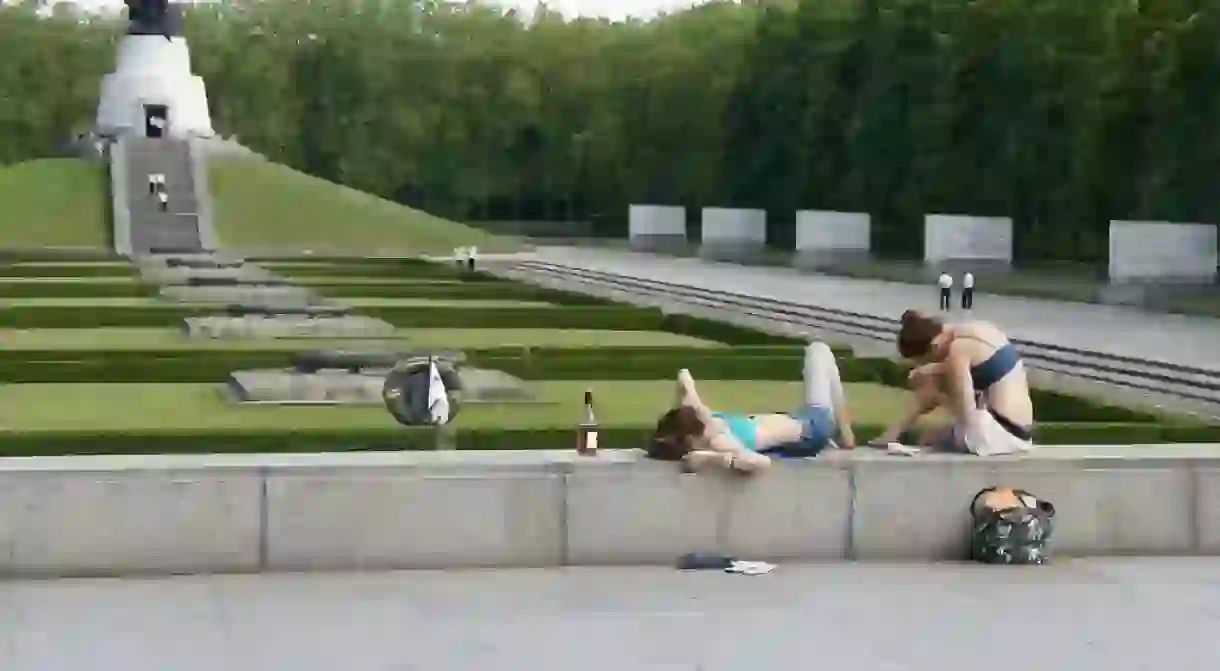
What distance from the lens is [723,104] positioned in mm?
61906

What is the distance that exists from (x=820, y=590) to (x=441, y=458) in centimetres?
187

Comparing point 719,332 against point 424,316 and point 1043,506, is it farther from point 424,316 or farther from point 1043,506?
point 1043,506

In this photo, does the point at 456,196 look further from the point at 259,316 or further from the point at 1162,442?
the point at 1162,442

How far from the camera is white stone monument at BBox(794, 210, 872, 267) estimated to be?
47125mm

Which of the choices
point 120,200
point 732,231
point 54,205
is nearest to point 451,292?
point 120,200

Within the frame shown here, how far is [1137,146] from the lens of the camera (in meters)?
38.3

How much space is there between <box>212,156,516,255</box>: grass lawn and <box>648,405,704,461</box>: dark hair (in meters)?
37.0

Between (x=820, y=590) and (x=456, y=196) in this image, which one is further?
(x=456, y=196)

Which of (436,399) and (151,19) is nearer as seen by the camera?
(436,399)

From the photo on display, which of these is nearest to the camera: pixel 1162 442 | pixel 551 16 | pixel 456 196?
pixel 1162 442

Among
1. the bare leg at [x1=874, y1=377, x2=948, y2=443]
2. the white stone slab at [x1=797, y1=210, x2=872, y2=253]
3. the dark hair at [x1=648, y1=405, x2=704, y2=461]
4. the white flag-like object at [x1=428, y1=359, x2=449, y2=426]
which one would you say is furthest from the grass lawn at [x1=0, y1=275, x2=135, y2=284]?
the bare leg at [x1=874, y1=377, x2=948, y2=443]

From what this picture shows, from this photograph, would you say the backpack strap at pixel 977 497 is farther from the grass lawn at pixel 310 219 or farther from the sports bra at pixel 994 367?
the grass lawn at pixel 310 219

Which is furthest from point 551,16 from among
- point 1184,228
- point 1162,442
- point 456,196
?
point 1162,442

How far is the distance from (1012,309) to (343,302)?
430 inches
